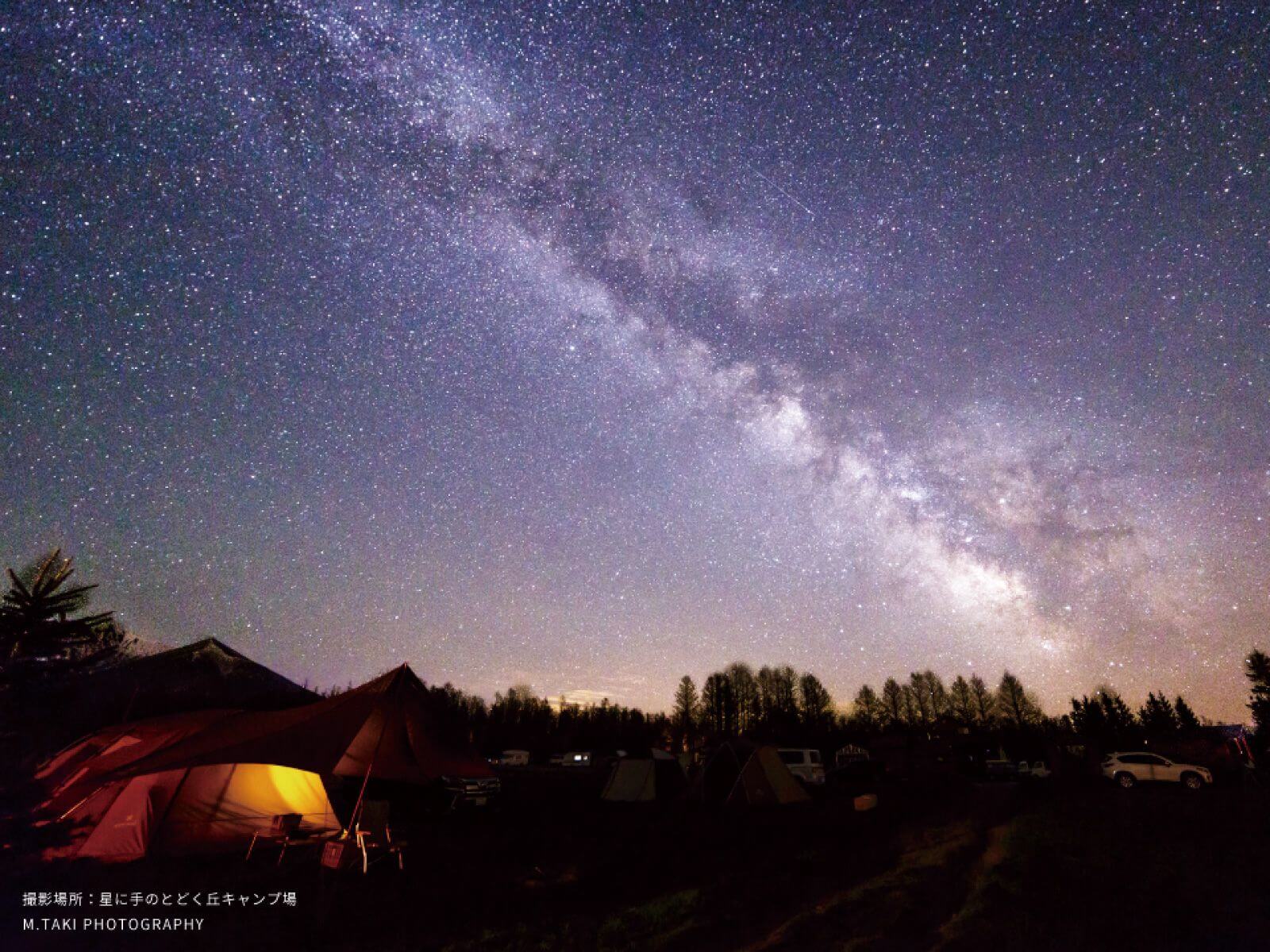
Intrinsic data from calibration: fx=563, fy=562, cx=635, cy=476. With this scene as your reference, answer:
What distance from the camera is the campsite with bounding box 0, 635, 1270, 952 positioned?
7.13 metres

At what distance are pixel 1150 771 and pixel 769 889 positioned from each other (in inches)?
868

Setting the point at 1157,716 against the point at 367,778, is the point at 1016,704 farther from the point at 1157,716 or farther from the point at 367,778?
the point at 367,778

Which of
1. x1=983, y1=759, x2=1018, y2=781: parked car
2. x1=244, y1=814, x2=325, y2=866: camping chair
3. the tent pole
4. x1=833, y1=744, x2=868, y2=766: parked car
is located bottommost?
x1=983, y1=759, x2=1018, y2=781: parked car

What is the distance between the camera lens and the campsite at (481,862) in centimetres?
713

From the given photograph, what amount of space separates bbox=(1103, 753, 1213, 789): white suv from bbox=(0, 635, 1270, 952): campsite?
15.2 feet

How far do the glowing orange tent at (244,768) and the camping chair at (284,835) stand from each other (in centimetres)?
18

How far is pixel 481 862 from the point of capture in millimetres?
11547

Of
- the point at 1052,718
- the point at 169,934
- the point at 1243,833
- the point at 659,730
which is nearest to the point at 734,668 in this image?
the point at 659,730

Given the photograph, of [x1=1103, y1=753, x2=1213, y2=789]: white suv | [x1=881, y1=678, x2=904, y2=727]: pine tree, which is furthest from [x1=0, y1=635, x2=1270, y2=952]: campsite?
[x1=881, y1=678, x2=904, y2=727]: pine tree

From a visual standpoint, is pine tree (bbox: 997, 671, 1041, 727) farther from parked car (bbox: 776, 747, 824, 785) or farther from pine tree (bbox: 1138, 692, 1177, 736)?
parked car (bbox: 776, 747, 824, 785)

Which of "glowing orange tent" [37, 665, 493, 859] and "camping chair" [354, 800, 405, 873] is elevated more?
"glowing orange tent" [37, 665, 493, 859]

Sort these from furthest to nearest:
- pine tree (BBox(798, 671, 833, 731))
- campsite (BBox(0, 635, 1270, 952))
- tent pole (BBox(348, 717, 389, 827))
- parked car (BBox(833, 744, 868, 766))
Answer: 1. pine tree (BBox(798, 671, 833, 731))
2. parked car (BBox(833, 744, 868, 766))
3. tent pole (BBox(348, 717, 389, 827))
4. campsite (BBox(0, 635, 1270, 952))

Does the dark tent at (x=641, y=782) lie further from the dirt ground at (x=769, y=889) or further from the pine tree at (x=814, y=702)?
the pine tree at (x=814, y=702)

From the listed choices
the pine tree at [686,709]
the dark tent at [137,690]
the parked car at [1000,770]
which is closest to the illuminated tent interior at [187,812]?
the dark tent at [137,690]
